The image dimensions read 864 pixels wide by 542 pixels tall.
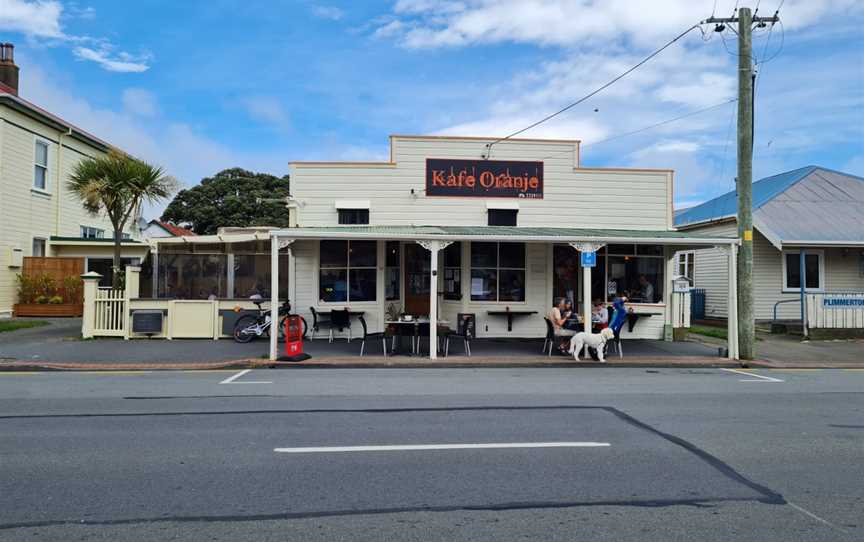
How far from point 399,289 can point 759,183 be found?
55.7 ft

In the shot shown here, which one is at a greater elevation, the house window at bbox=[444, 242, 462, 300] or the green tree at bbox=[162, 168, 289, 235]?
the green tree at bbox=[162, 168, 289, 235]

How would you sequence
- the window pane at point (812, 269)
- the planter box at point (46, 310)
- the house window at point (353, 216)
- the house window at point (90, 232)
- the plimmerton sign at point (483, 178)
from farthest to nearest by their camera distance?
the house window at point (90, 232), the planter box at point (46, 310), the window pane at point (812, 269), the plimmerton sign at point (483, 178), the house window at point (353, 216)

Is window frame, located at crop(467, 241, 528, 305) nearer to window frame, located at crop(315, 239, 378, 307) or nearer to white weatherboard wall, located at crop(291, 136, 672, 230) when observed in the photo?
white weatherboard wall, located at crop(291, 136, 672, 230)

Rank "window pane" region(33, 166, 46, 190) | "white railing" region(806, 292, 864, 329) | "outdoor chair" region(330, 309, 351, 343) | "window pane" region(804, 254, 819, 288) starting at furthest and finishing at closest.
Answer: "window pane" region(33, 166, 46, 190) → "window pane" region(804, 254, 819, 288) → "white railing" region(806, 292, 864, 329) → "outdoor chair" region(330, 309, 351, 343)

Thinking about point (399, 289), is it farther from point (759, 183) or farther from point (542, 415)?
point (759, 183)

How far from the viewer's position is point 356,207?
1600cm

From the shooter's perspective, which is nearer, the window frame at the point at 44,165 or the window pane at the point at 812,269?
the window pane at the point at 812,269

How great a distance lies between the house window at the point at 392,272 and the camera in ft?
52.5

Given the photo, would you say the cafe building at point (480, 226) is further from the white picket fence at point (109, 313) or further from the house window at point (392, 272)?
the white picket fence at point (109, 313)

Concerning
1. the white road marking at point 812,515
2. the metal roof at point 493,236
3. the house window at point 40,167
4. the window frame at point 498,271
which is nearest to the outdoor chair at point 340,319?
the metal roof at point 493,236

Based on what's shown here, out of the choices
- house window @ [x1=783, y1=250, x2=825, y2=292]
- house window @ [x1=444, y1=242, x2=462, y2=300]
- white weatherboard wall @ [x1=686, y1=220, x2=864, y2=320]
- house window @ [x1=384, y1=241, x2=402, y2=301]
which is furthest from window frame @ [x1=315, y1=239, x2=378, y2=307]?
house window @ [x1=783, y1=250, x2=825, y2=292]

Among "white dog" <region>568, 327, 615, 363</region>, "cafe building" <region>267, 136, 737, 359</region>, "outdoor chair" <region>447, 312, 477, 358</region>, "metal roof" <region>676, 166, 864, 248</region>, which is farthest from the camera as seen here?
"metal roof" <region>676, 166, 864, 248</region>

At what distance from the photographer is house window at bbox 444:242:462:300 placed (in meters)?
16.2

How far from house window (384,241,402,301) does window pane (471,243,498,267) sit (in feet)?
6.48
